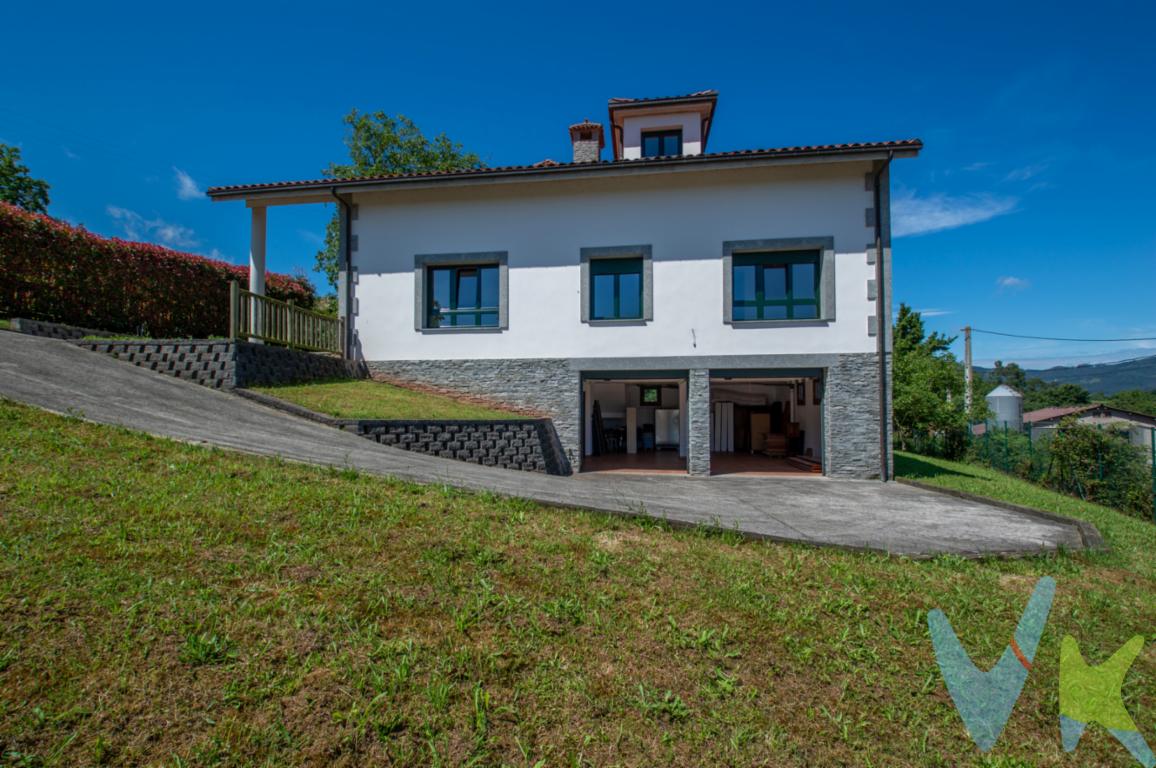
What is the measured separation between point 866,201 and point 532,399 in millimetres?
8266

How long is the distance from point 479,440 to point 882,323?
8.55m

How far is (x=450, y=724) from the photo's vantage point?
224 cm

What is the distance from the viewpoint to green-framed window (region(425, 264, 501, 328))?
40.4 ft

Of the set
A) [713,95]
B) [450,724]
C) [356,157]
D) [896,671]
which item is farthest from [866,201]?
[356,157]

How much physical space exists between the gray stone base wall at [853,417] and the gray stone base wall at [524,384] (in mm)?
5385

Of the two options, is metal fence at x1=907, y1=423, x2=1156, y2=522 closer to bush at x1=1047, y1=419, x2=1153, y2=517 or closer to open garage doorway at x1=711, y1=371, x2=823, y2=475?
bush at x1=1047, y1=419, x2=1153, y2=517

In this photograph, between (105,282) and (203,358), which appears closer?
(203,358)

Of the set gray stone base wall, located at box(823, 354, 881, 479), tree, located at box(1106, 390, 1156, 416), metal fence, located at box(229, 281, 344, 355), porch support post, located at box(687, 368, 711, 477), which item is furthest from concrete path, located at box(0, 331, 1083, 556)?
tree, located at box(1106, 390, 1156, 416)

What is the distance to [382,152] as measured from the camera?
24266 mm

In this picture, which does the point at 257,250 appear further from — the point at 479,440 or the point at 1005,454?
the point at 1005,454

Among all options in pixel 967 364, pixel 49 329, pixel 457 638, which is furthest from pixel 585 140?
pixel 967 364

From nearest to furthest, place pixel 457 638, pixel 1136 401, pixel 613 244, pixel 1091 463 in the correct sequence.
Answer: pixel 457 638 → pixel 1091 463 → pixel 613 244 → pixel 1136 401

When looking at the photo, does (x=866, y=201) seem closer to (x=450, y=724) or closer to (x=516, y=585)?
(x=516, y=585)

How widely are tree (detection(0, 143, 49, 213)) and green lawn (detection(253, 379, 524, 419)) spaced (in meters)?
22.4
